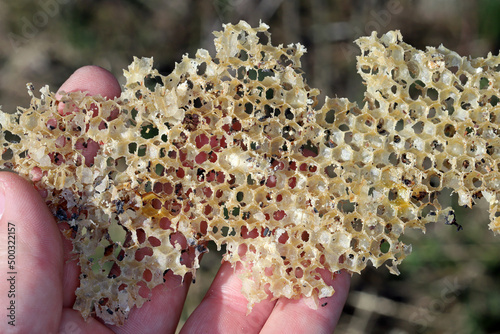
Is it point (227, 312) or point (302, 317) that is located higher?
point (302, 317)

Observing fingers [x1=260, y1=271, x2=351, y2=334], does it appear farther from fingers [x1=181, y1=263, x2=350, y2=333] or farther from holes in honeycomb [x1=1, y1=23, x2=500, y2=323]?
holes in honeycomb [x1=1, y1=23, x2=500, y2=323]

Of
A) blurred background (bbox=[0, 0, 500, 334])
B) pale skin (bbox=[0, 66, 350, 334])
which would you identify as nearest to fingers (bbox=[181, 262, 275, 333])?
pale skin (bbox=[0, 66, 350, 334])

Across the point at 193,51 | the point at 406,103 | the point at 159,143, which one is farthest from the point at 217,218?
the point at 193,51

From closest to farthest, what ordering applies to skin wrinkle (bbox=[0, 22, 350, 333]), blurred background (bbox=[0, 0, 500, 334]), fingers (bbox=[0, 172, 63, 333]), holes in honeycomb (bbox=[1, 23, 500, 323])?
fingers (bbox=[0, 172, 63, 333]) < holes in honeycomb (bbox=[1, 23, 500, 323]) < skin wrinkle (bbox=[0, 22, 350, 333]) < blurred background (bbox=[0, 0, 500, 334])

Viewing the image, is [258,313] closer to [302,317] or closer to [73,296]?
[302,317]

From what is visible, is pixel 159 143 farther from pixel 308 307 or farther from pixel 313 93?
pixel 308 307

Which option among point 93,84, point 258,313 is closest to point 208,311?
point 258,313

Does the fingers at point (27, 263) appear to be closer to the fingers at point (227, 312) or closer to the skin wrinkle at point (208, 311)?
the skin wrinkle at point (208, 311)
